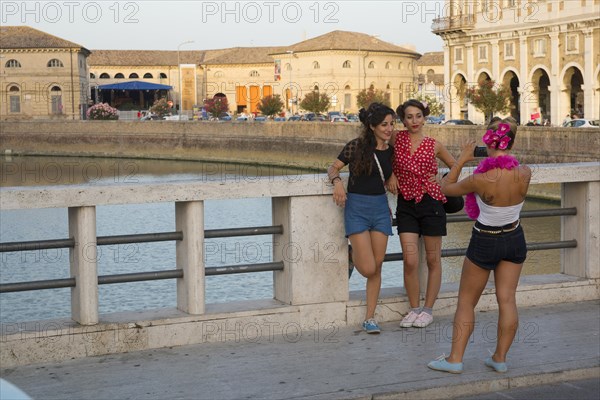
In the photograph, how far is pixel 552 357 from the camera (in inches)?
272

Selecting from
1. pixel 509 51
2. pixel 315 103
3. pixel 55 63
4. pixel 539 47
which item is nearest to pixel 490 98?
pixel 539 47

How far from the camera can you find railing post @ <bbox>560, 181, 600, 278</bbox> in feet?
28.5

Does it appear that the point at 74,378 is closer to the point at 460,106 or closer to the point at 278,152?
the point at 278,152

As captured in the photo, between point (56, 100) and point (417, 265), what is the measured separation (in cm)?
9787

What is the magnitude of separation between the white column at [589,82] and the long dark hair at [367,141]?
1999 inches

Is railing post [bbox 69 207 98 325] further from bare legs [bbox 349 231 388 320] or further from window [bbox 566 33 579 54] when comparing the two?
window [bbox 566 33 579 54]

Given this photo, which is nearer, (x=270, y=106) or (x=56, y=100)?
(x=270, y=106)

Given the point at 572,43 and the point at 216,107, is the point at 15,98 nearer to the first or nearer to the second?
the point at 216,107

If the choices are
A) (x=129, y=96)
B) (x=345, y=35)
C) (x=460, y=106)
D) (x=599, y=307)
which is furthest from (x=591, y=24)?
(x=129, y=96)

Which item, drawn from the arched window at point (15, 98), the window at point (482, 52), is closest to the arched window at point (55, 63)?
the arched window at point (15, 98)

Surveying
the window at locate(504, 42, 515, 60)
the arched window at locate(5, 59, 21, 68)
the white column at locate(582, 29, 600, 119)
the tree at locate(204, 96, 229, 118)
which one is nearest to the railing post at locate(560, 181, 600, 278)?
the white column at locate(582, 29, 600, 119)

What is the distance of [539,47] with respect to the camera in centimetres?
6181

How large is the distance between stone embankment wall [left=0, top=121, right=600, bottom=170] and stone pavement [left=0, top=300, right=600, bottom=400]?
3641cm

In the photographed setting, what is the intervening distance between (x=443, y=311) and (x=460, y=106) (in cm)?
6607
